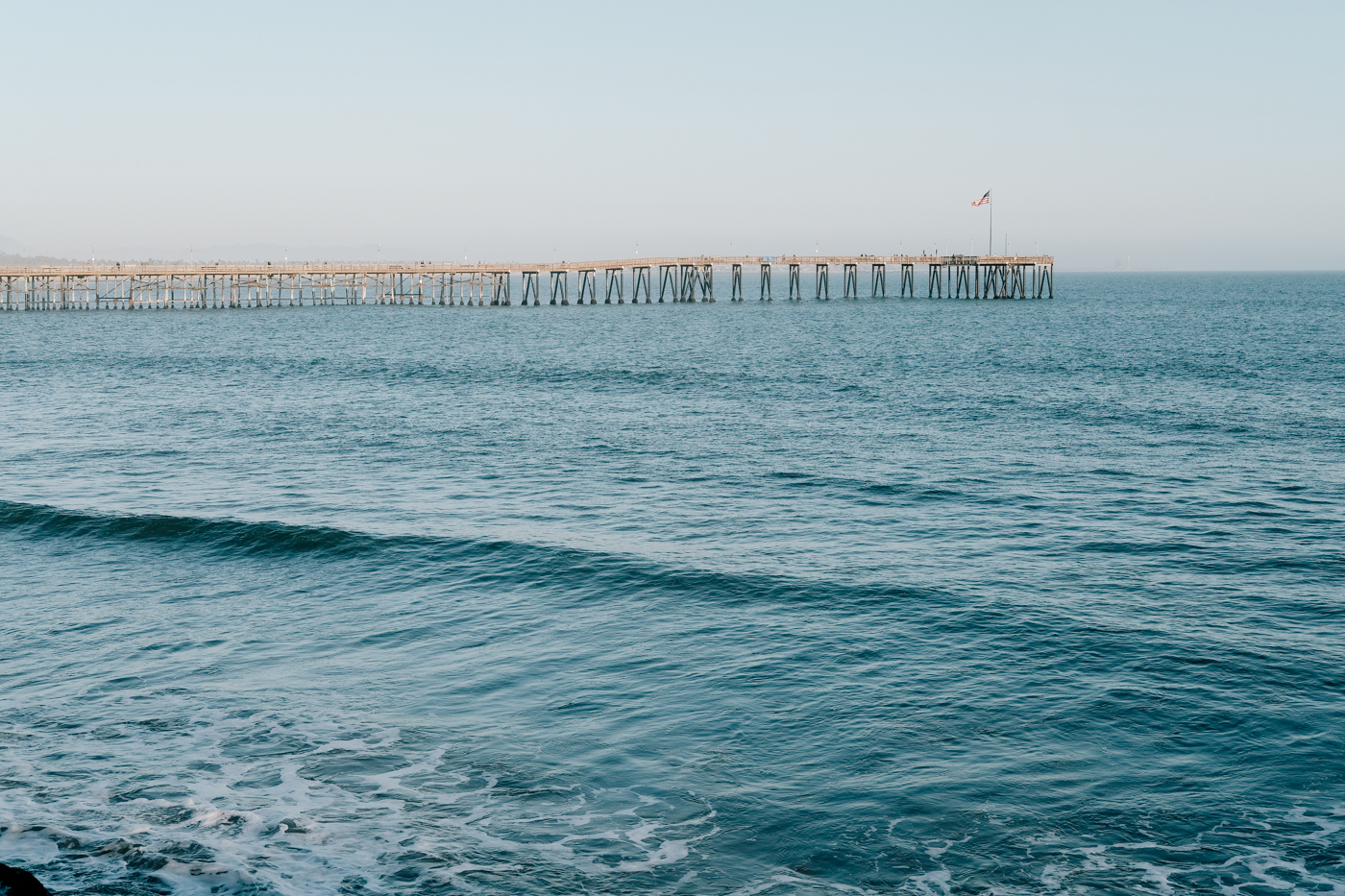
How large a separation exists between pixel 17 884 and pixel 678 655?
33.3ft

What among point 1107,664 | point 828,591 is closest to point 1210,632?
point 1107,664

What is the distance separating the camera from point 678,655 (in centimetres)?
1738

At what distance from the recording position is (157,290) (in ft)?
423

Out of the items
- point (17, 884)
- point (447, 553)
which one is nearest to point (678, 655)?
point (447, 553)

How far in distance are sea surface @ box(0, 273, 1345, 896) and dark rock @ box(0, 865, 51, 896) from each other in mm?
2231

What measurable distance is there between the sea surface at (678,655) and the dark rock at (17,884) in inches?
87.9

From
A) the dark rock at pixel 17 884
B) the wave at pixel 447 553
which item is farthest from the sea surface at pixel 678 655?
the dark rock at pixel 17 884

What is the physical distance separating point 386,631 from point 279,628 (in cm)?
188

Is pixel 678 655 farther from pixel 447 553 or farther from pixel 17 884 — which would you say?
pixel 17 884

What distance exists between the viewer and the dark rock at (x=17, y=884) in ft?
27.5

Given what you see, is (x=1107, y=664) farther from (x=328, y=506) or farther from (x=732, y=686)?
(x=328, y=506)

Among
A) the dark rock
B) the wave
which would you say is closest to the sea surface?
the wave

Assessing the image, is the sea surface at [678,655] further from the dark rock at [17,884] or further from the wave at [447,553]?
the dark rock at [17,884]

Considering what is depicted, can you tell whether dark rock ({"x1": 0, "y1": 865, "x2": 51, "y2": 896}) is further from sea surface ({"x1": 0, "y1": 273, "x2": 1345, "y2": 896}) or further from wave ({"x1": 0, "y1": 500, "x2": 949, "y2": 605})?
wave ({"x1": 0, "y1": 500, "x2": 949, "y2": 605})
